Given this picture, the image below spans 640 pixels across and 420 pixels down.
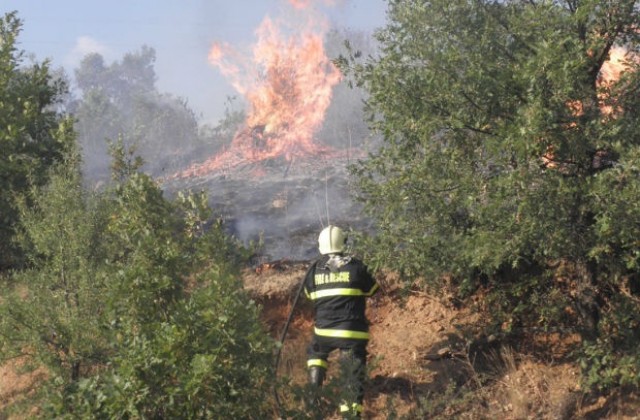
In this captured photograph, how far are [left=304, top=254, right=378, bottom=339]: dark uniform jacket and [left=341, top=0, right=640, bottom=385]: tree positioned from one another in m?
0.36

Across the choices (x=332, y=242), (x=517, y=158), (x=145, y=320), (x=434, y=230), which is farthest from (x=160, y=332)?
(x=434, y=230)

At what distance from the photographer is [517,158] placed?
262 inches

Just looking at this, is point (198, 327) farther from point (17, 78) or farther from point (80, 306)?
point (17, 78)

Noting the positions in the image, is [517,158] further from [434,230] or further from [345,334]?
[345,334]

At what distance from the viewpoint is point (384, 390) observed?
830 centimetres

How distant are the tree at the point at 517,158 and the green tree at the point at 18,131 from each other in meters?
7.61

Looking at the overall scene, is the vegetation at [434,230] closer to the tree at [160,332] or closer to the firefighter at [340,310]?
the tree at [160,332]

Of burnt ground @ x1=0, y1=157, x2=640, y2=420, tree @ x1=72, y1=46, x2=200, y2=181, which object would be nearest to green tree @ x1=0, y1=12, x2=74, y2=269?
burnt ground @ x1=0, y1=157, x2=640, y2=420

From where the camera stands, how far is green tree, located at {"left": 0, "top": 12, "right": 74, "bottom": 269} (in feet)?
42.9

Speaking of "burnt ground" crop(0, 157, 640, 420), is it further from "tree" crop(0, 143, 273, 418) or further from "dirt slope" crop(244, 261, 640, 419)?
"tree" crop(0, 143, 273, 418)

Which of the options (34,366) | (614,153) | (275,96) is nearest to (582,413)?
(614,153)

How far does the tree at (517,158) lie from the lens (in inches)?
247

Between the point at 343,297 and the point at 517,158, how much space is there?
92.3 inches

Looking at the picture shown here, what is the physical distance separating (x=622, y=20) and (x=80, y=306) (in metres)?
6.52
